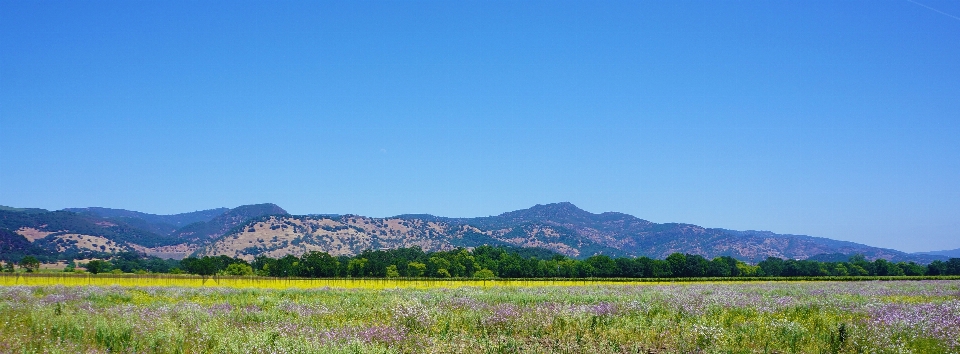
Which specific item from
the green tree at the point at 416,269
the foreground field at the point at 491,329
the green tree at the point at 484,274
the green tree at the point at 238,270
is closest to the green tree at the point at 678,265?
the green tree at the point at 484,274

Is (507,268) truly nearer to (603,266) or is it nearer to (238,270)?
(603,266)

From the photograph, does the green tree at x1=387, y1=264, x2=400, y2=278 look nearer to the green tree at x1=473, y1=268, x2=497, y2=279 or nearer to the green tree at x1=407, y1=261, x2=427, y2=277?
the green tree at x1=407, y1=261, x2=427, y2=277

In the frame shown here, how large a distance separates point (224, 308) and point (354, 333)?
9072 mm

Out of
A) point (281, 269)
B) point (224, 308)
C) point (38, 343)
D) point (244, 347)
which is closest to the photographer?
point (244, 347)

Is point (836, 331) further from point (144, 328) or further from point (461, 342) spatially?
point (144, 328)

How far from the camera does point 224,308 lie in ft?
75.3

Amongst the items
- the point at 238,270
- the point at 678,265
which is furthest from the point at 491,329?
the point at 678,265

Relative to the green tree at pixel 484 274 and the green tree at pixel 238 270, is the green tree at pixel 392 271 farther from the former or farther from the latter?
the green tree at pixel 238 270

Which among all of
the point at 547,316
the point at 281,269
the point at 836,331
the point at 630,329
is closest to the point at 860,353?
the point at 836,331

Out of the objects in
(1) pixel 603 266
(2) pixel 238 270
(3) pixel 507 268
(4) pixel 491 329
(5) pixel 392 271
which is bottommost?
(2) pixel 238 270

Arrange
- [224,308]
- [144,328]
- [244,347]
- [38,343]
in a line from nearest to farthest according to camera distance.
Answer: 1. [244,347]
2. [38,343]
3. [144,328]
4. [224,308]

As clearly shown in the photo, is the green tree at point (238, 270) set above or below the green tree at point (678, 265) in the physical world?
below

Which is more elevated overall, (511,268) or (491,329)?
(491,329)

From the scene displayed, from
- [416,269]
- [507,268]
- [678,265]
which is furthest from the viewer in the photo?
[507,268]
